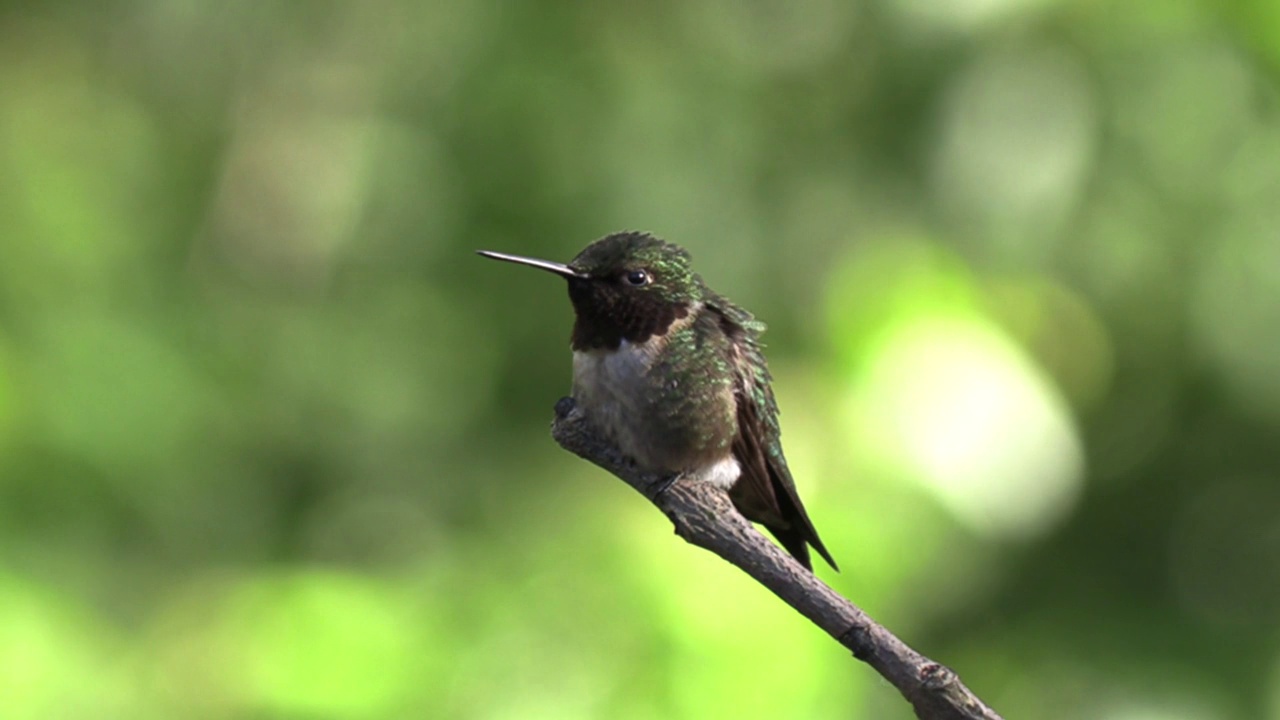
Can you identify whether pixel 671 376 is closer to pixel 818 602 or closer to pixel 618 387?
pixel 618 387

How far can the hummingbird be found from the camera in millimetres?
1851

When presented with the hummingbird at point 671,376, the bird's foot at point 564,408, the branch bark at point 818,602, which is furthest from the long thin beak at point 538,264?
the branch bark at point 818,602

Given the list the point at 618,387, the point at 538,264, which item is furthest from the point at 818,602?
the point at 618,387

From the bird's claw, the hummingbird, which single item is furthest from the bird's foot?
the bird's claw

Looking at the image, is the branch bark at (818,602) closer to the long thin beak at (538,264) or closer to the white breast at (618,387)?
the long thin beak at (538,264)

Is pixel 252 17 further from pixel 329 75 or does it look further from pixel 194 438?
pixel 194 438

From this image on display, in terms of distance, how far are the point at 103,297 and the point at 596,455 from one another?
3.27 meters

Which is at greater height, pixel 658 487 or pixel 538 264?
pixel 538 264

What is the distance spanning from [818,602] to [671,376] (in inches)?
38.0

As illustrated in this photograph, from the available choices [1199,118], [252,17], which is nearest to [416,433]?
[252,17]

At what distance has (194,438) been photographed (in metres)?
4.28

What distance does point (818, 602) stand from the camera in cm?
102

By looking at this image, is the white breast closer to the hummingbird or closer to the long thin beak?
the hummingbird

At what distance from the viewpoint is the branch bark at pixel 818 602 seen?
96 cm
